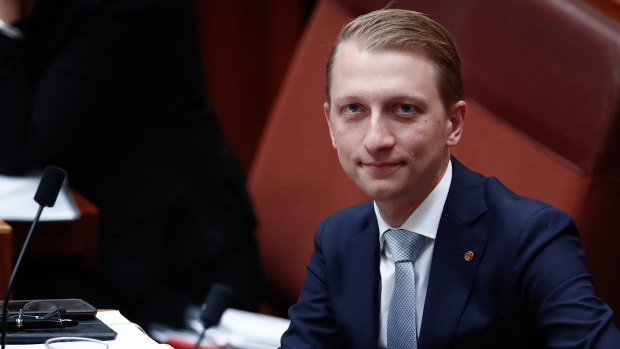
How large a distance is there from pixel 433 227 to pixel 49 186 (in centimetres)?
55

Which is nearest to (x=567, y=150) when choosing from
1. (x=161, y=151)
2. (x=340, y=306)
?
(x=340, y=306)

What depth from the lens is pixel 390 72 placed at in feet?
4.27

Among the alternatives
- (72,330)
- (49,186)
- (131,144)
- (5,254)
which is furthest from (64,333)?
(131,144)

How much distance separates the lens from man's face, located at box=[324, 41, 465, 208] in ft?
4.24

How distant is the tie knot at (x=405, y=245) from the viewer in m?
1.41

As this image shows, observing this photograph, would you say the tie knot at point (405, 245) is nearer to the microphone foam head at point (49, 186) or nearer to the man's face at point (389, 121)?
the man's face at point (389, 121)

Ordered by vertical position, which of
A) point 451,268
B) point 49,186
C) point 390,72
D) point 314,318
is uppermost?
point 390,72

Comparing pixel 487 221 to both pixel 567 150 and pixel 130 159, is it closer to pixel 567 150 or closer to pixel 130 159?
pixel 567 150

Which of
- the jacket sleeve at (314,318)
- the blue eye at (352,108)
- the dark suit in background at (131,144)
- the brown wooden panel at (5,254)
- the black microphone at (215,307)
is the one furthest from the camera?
the dark suit in background at (131,144)

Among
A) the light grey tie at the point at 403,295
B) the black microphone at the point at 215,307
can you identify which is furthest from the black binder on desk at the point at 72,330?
the light grey tie at the point at 403,295

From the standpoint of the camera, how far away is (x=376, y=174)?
1.30 m

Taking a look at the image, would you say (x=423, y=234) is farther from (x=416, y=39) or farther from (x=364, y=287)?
(x=416, y=39)

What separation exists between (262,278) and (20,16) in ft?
2.82

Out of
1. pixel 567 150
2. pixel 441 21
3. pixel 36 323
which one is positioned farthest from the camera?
pixel 441 21
